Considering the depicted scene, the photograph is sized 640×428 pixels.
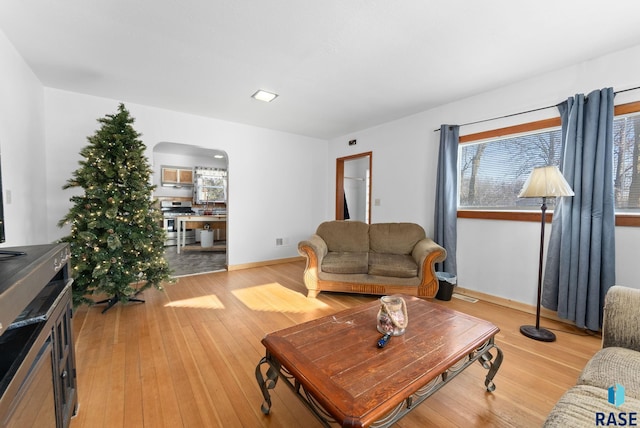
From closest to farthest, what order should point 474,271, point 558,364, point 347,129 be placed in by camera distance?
point 558,364 → point 474,271 → point 347,129

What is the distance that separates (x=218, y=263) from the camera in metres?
4.80

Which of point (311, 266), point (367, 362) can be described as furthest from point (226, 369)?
point (311, 266)

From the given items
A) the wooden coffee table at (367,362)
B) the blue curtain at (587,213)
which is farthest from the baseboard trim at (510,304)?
the wooden coffee table at (367,362)

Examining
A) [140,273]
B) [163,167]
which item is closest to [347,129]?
[140,273]

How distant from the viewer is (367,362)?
1.17 meters

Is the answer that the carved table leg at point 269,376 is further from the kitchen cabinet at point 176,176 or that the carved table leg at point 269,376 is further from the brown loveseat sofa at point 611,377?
the kitchen cabinet at point 176,176

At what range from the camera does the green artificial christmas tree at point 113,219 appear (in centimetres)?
248

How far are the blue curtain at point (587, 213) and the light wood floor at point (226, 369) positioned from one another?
32 centimetres

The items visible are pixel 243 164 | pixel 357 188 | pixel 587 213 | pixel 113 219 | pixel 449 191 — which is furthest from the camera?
pixel 357 188

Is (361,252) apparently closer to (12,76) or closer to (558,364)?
(558,364)

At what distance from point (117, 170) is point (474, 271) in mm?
4175

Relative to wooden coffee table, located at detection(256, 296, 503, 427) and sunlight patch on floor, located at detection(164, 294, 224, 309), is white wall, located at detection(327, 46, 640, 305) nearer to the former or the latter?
wooden coffee table, located at detection(256, 296, 503, 427)

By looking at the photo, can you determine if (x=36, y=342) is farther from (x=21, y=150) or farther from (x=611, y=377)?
(x=21, y=150)

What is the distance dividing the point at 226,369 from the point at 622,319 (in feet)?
7.47
